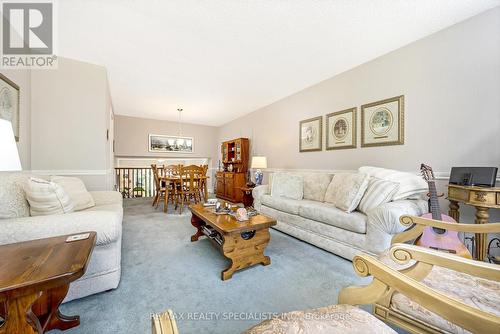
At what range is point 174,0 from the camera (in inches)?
67.1

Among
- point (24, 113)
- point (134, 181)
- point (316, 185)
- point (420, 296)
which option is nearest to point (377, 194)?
point (316, 185)

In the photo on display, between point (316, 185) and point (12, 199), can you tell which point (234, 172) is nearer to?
point (316, 185)

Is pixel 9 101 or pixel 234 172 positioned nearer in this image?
pixel 9 101

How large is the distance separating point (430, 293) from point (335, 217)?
1557mm

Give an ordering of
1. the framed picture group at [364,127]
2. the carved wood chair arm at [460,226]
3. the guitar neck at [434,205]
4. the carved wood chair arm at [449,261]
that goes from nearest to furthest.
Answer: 1. the carved wood chair arm at [449,261]
2. the carved wood chair arm at [460,226]
3. the guitar neck at [434,205]
4. the framed picture group at [364,127]

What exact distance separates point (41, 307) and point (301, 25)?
2974 mm

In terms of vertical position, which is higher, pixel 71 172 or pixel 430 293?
pixel 71 172

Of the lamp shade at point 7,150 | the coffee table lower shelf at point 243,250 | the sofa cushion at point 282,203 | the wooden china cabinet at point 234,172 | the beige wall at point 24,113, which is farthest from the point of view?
the wooden china cabinet at point 234,172

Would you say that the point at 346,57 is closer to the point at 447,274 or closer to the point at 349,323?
the point at 447,274

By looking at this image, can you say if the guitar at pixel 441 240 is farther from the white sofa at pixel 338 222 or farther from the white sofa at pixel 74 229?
the white sofa at pixel 74 229

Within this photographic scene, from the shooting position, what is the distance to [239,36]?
2.19 m

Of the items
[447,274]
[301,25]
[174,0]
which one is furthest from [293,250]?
[174,0]

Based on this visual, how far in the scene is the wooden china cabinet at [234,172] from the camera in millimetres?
5133

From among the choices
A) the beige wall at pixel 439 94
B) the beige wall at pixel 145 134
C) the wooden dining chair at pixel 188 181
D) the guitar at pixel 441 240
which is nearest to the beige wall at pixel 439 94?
the beige wall at pixel 439 94
